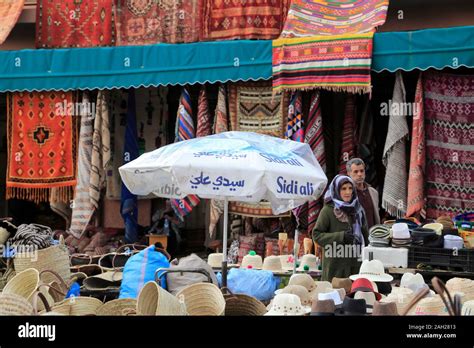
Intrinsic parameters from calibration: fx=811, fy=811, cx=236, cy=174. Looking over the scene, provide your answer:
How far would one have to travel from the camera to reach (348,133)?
10.9 metres

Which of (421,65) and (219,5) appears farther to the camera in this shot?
(219,5)

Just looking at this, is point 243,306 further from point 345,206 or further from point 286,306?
point 345,206

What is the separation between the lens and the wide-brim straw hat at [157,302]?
16.2 feet

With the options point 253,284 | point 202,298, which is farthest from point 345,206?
point 202,298

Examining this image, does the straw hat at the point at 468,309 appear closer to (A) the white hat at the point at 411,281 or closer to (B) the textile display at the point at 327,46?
(A) the white hat at the point at 411,281

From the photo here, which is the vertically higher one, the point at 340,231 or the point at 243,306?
the point at 340,231

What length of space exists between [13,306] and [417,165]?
5960 millimetres

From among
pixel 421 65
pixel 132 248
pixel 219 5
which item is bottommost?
pixel 132 248

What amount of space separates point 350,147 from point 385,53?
149 cm

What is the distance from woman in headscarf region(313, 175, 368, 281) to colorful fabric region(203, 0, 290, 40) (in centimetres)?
359

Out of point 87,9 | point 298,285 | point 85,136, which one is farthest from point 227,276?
point 87,9

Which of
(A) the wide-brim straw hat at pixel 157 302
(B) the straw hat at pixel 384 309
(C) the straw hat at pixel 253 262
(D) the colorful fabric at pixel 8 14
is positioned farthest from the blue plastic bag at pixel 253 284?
(D) the colorful fabric at pixel 8 14

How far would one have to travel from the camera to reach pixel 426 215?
10.1 metres
